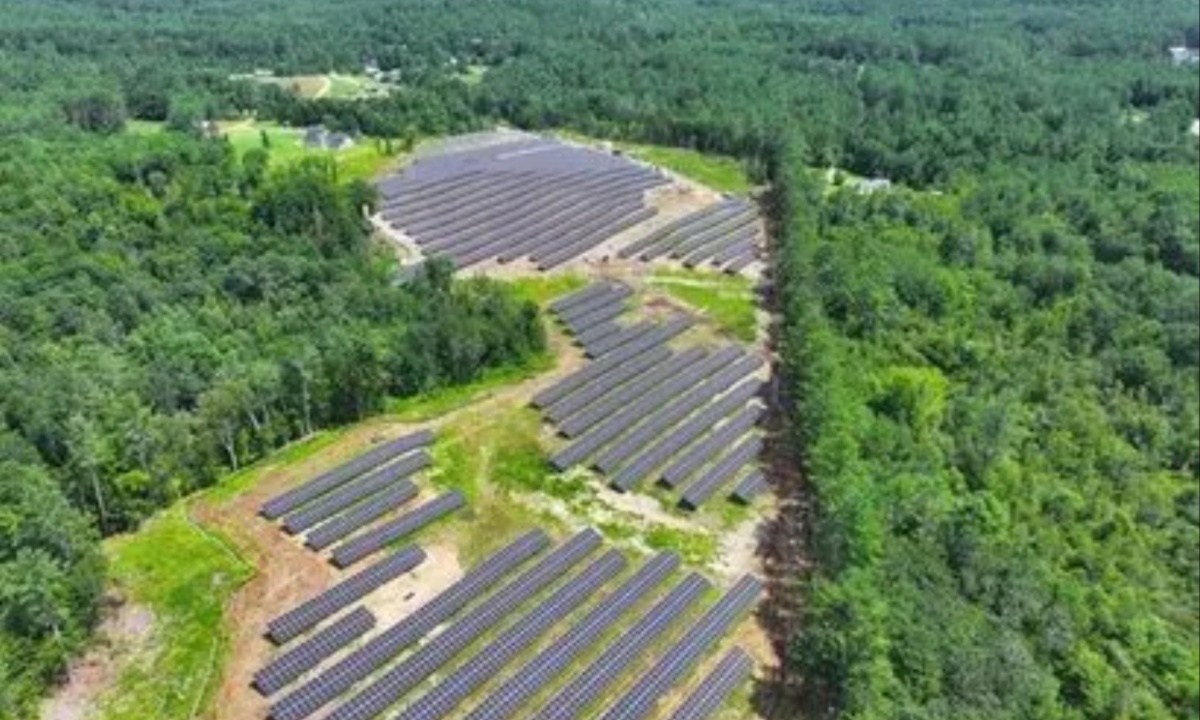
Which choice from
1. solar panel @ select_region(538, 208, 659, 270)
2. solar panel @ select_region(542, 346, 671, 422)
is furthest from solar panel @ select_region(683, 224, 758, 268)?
solar panel @ select_region(542, 346, 671, 422)

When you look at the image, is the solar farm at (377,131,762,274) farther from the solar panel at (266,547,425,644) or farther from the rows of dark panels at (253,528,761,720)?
the rows of dark panels at (253,528,761,720)

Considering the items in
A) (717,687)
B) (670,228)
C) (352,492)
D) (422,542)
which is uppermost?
(352,492)

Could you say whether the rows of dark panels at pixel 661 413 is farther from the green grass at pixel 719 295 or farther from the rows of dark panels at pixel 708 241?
the rows of dark panels at pixel 708 241

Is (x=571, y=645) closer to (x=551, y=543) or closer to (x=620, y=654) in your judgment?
(x=620, y=654)

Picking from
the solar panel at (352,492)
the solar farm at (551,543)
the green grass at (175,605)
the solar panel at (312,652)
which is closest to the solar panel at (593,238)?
the solar farm at (551,543)

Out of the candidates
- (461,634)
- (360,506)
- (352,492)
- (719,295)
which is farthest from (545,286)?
(461,634)

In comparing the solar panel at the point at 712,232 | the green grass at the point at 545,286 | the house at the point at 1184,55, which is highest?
the house at the point at 1184,55

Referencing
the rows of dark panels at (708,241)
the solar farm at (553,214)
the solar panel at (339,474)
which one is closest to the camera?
the solar panel at (339,474)
